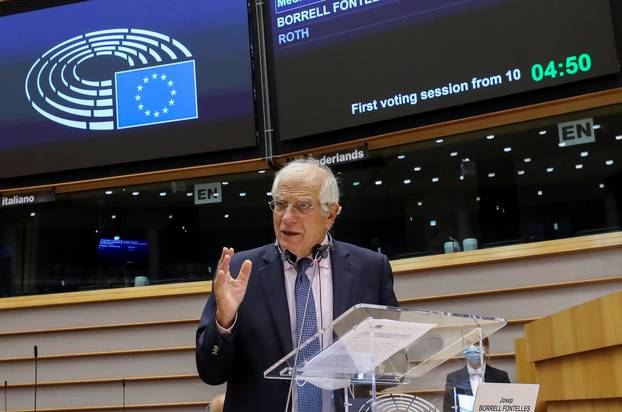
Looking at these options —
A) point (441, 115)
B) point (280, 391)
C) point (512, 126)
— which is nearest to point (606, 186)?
point (512, 126)

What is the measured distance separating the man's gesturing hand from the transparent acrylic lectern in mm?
315


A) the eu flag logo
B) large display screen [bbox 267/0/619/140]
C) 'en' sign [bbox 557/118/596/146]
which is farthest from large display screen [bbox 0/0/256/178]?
'en' sign [bbox 557/118/596/146]

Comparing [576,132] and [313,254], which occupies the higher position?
[576,132]

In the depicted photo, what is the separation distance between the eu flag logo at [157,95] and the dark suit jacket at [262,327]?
158 inches

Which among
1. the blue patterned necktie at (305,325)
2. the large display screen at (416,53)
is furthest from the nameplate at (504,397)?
the large display screen at (416,53)

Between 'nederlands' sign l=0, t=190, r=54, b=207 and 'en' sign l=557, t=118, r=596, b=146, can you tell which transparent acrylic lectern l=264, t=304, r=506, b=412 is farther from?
'nederlands' sign l=0, t=190, r=54, b=207

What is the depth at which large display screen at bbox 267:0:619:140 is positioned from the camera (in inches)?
201

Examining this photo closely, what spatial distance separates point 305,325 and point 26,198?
5.12 m

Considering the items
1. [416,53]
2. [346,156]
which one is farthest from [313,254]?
[346,156]

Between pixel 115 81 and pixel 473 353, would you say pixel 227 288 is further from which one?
pixel 115 81

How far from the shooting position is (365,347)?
1900 mm

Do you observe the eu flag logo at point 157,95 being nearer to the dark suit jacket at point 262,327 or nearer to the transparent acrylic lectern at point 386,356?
the dark suit jacket at point 262,327

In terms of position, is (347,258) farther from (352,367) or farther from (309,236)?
(352,367)

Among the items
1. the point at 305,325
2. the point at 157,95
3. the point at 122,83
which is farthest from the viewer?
the point at 122,83
